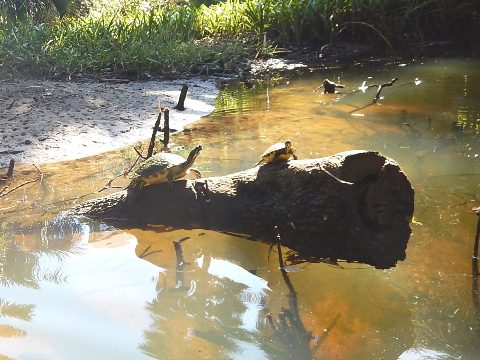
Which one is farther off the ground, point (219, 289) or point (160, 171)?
point (160, 171)

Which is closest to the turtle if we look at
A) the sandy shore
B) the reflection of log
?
the reflection of log

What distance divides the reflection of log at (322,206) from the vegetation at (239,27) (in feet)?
21.0

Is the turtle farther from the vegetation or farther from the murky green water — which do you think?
the vegetation

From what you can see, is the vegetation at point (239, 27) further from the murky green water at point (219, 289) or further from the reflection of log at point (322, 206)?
the reflection of log at point (322, 206)

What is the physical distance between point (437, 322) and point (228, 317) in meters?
0.92

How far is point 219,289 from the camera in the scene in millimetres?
2963

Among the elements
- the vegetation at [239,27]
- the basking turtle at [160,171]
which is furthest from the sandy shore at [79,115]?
the basking turtle at [160,171]

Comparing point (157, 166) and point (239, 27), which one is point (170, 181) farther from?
point (239, 27)

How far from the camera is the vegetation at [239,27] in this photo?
997 centimetres

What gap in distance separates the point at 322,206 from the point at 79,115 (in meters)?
4.06

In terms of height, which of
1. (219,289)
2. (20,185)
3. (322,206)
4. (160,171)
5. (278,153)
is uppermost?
(278,153)

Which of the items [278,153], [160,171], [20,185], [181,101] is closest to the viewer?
[278,153]

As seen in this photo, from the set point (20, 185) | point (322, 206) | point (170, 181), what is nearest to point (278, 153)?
point (322, 206)

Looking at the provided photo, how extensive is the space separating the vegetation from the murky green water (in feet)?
17.9
